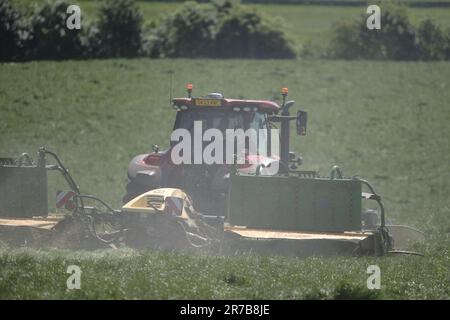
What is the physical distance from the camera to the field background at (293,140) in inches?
441

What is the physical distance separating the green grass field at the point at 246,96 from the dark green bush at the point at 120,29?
7.14 ft

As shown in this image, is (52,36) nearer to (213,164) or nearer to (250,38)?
(250,38)

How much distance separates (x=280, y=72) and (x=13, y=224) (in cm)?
2879

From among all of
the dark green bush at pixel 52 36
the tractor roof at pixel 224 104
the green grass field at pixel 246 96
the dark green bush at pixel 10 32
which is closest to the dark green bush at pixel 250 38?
the green grass field at pixel 246 96

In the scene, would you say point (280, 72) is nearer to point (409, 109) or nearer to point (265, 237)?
point (409, 109)

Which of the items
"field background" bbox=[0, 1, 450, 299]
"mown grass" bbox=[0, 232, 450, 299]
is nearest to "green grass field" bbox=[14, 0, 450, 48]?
"field background" bbox=[0, 1, 450, 299]

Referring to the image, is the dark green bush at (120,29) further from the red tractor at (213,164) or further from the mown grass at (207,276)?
the mown grass at (207,276)

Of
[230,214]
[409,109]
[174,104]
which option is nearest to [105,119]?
[409,109]

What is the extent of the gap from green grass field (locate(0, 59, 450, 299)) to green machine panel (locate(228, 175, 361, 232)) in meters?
0.86

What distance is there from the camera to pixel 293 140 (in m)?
34.1

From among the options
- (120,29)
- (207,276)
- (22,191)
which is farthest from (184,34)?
(207,276)

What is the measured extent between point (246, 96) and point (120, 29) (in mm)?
11124

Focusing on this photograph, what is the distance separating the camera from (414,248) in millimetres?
15258

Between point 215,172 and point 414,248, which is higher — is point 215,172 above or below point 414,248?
above
